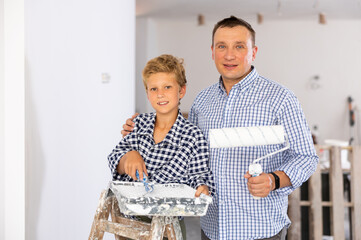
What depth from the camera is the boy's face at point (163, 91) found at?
4.34 feet

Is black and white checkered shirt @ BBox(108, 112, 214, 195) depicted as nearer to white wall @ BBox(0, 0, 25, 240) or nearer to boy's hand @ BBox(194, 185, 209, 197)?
boy's hand @ BBox(194, 185, 209, 197)

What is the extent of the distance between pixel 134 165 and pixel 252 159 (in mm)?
441

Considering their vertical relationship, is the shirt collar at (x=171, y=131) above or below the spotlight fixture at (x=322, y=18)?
below

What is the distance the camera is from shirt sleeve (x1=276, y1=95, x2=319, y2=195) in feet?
4.30

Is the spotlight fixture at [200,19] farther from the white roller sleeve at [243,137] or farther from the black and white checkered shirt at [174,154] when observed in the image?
the white roller sleeve at [243,137]

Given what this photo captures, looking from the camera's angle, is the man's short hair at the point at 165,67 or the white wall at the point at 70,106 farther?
the white wall at the point at 70,106

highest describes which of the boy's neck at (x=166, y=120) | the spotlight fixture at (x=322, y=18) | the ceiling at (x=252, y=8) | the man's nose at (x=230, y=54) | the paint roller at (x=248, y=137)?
the ceiling at (x=252, y=8)

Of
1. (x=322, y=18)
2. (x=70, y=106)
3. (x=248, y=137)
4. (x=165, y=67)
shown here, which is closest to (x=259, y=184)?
(x=248, y=137)

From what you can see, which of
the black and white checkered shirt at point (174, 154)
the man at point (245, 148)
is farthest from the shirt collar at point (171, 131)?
the man at point (245, 148)

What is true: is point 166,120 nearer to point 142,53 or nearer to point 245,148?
point 245,148

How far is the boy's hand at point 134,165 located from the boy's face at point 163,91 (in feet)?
0.60

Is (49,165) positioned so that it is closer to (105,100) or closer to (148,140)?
(148,140)

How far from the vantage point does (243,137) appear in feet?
3.78

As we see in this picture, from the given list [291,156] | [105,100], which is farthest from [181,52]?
[291,156]
